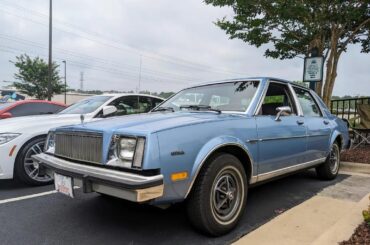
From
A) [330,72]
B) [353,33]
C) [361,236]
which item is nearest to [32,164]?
[361,236]

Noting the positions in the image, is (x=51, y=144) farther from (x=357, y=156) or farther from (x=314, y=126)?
(x=357, y=156)

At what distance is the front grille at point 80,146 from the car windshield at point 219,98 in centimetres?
144

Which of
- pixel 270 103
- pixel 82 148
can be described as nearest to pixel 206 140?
pixel 82 148

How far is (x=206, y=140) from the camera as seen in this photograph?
313 centimetres

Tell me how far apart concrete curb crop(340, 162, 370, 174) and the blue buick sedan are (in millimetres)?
2219

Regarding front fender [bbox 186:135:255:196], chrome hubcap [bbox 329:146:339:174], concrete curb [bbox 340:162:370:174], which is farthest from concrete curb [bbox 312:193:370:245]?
concrete curb [bbox 340:162:370:174]

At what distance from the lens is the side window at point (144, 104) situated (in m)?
7.21

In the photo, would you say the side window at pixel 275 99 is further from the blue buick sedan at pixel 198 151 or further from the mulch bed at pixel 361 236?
the mulch bed at pixel 361 236

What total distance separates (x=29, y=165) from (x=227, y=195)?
3.25 m

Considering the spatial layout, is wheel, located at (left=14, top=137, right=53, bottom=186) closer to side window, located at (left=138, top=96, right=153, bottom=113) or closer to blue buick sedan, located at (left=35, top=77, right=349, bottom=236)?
blue buick sedan, located at (left=35, top=77, right=349, bottom=236)

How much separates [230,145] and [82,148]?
1.43 m

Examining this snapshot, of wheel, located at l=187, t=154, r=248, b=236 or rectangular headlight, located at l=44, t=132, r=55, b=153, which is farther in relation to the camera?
rectangular headlight, located at l=44, t=132, r=55, b=153

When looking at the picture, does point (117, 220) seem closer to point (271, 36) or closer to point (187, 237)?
point (187, 237)

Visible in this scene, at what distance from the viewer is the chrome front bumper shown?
104 inches
